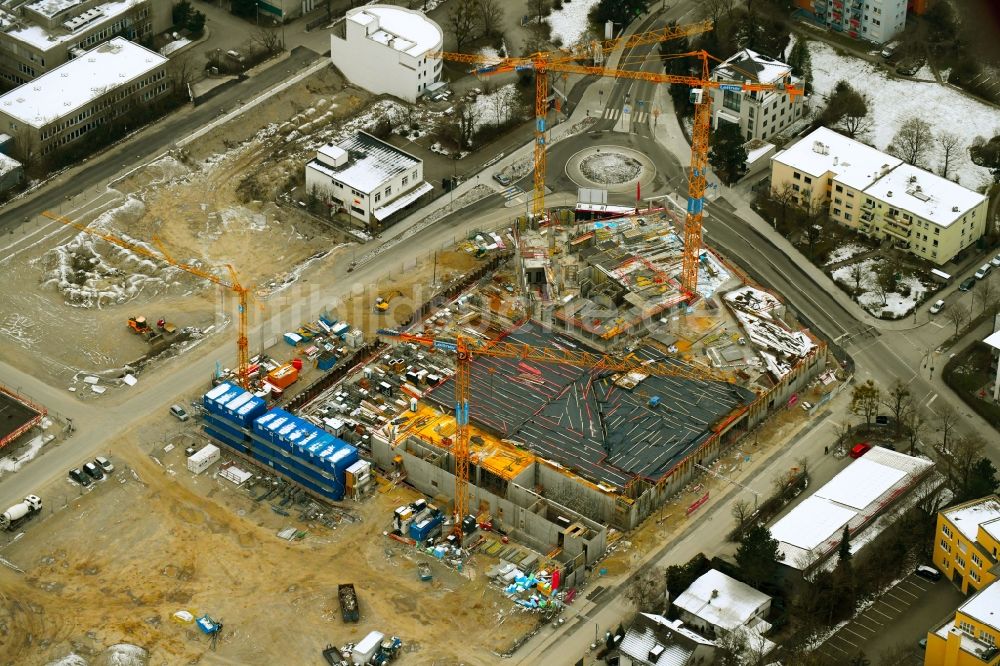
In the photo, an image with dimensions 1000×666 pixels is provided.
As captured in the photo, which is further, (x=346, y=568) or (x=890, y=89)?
(x=890, y=89)

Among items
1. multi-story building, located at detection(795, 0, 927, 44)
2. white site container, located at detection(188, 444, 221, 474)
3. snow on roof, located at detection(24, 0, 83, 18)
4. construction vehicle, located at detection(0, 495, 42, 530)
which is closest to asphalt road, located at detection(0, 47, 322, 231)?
snow on roof, located at detection(24, 0, 83, 18)

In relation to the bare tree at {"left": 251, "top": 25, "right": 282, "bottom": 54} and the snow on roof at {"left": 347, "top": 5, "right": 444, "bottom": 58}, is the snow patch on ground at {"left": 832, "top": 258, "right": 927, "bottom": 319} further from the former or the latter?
the bare tree at {"left": 251, "top": 25, "right": 282, "bottom": 54}

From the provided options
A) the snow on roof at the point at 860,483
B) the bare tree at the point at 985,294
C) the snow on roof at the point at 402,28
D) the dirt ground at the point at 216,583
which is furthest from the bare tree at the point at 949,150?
the dirt ground at the point at 216,583

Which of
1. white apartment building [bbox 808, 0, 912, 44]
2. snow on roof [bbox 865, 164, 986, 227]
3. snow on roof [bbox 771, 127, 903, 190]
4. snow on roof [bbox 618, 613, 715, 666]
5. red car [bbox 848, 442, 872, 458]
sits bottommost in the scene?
red car [bbox 848, 442, 872, 458]

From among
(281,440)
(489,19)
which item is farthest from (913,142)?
(281,440)

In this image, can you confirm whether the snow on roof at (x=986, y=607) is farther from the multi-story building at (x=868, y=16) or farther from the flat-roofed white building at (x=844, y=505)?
the multi-story building at (x=868, y=16)

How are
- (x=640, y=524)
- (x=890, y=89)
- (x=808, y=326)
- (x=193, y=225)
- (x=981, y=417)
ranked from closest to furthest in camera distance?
1. (x=640, y=524)
2. (x=981, y=417)
3. (x=808, y=326)
4. (x=193, y=225)
5. (x=890, y=89)

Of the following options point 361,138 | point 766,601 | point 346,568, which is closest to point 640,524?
point 766,601

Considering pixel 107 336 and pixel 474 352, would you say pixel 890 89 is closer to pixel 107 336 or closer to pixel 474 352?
pixel 474 352
